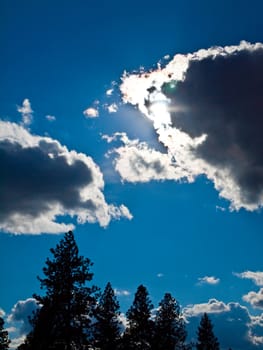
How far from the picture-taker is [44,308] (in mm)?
32844

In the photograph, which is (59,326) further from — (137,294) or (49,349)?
(137,294)

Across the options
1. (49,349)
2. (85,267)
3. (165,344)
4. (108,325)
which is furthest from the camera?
(165,344)

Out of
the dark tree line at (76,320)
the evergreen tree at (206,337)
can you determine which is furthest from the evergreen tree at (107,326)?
the evergreen tree at (206,337)

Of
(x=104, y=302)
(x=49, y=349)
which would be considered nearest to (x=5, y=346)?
(x=104, y=302)

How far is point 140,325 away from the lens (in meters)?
47.8

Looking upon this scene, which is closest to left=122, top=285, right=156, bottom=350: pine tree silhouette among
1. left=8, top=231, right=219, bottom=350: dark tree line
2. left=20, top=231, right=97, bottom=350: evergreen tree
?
left=8, top=231, right=219, bottom=350: dark tree line

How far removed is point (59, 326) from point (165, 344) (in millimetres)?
19158

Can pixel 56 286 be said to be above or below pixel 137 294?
below

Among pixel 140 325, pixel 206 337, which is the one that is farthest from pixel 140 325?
pixel 206 337

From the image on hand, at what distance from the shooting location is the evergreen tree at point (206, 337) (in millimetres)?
58812

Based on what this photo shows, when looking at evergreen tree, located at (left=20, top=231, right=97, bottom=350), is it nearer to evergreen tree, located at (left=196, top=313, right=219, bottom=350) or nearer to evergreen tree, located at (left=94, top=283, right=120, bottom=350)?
evergreen tree, located at (left=94, top=283, right=120, bottom=350)

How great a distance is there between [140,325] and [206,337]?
15.7 m

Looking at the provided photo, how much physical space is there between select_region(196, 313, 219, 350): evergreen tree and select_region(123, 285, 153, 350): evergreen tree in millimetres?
14498

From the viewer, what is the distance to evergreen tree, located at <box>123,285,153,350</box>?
46.7m
